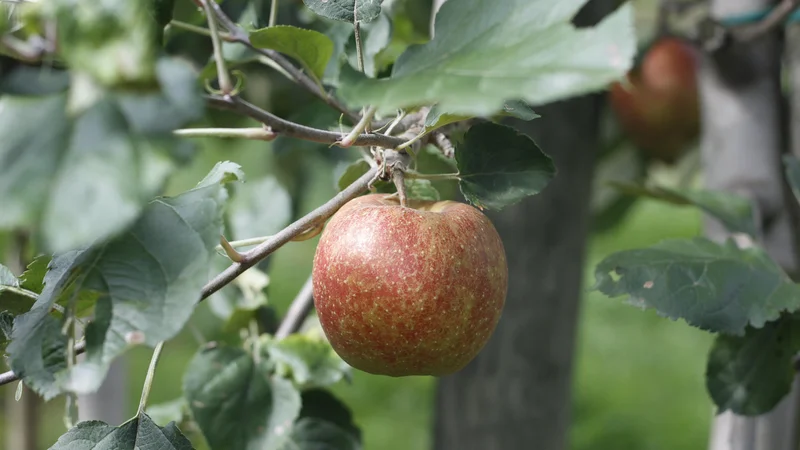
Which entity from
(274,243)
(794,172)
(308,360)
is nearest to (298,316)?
(308,360)

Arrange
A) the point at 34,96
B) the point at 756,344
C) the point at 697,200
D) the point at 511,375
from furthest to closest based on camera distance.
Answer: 1. the point at 511,375
2. the point at 697,200
3. the point at 756,344
4. the point at 34,96

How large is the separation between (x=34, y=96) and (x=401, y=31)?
62 centimetres

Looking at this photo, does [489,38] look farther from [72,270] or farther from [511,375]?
[511,375]

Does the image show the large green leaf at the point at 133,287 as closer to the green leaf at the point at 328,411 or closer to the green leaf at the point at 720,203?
the green leaf at the point at 328,411

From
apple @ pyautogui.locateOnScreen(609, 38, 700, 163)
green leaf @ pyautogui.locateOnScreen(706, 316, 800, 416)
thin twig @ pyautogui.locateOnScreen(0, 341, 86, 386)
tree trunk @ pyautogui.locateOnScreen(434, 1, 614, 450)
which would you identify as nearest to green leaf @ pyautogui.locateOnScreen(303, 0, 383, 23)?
thin twig @ pyautogui.locateOnScreen(0, 341, 86, 386)

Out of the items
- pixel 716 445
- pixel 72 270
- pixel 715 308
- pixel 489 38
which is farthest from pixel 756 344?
pixel 72 270

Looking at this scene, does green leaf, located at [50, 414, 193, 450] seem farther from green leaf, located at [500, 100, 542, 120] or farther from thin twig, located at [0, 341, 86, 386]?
green leaf, located at [500, 100, 542, 120]

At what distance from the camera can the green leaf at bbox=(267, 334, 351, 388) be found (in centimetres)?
70

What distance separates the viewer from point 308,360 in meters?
0.71

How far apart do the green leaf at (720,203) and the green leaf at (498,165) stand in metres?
0.36

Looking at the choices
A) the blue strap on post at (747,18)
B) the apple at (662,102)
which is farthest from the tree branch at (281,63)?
the apple at (662,102)

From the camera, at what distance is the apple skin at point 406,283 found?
0.46 meters

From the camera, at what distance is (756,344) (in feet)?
2.16

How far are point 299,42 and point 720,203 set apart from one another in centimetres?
52
